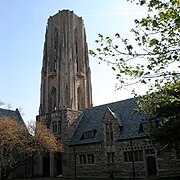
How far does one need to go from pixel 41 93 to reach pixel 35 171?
2066 centimetres

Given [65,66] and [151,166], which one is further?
[65,66]

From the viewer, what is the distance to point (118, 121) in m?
36.2

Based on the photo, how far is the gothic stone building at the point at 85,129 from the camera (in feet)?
106

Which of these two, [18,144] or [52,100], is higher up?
[52,100]

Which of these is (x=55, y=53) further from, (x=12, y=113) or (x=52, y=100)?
(x=12, y=113)

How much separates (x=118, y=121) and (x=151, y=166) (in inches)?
278

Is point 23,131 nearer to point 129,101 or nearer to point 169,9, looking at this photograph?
point 129,101

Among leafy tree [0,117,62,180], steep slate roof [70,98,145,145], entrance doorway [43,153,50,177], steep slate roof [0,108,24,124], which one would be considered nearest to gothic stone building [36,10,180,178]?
steep slate roof [70,98,145,145]

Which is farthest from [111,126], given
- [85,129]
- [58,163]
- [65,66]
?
[65,66]

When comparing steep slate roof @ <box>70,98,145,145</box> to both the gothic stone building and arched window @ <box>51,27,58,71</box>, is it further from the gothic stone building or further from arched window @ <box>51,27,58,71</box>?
arched window @ <box>51,27,58,71</box>

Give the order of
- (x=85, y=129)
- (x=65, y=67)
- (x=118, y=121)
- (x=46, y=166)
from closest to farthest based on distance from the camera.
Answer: (x=118, y=121)
(x=85, y=129)
(x=46, y=166)
(x=65, y=67)

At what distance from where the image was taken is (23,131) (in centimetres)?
3372

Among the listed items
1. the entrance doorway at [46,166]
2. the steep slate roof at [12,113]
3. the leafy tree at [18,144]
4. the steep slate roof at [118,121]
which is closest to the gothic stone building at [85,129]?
the steep slate roof at [118,121]

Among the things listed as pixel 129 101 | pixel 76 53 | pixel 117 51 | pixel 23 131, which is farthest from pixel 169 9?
pixel 76 53
